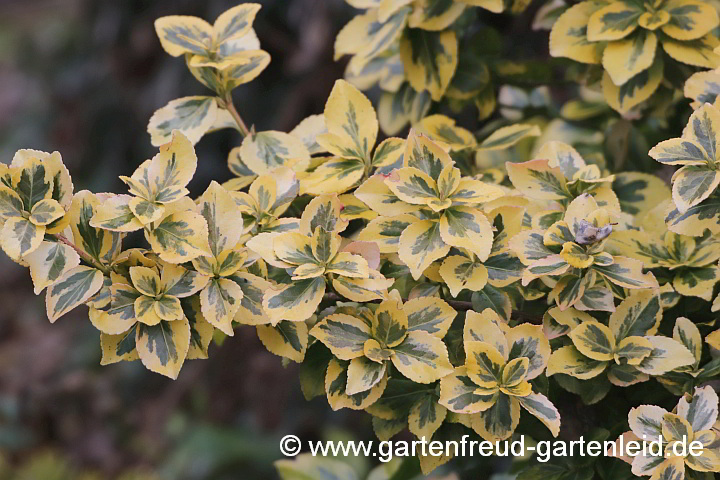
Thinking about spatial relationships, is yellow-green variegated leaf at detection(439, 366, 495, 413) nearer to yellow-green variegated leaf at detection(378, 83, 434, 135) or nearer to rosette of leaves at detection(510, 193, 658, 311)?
rosette of leaves at detection(510, 193, 658, 311)

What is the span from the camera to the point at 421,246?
72 cm

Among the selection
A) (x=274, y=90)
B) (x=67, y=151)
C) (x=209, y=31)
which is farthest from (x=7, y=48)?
(x=209, y=31)

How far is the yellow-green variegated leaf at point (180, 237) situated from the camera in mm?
676

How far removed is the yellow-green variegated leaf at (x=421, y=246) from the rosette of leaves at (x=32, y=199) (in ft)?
0.93

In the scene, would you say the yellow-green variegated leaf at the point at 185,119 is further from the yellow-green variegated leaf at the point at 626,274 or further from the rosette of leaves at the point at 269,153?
the yellow-green variegated leaf at the point at 626,274

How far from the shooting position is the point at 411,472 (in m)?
1.13

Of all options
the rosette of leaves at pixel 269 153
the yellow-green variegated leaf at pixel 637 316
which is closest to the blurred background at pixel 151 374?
the rosette of leaves at pixel 269 153

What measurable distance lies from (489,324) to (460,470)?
0.53 metres

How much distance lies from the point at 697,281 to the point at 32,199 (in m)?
0.62

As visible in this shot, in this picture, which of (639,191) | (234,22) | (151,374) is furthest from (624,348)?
(151,374)

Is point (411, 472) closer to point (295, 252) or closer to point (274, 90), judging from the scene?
point (295, 252)

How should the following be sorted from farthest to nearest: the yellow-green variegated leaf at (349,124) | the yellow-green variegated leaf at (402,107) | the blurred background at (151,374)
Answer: the blurred background at (151,374) < the yellow-green variegated leaf at (402,107) < the yellow-green variegated leaf at (349,124)

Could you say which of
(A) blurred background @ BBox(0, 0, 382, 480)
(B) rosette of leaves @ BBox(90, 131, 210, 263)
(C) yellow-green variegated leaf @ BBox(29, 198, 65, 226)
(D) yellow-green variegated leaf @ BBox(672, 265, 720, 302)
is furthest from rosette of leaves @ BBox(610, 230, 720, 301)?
(A) blurred background @ BBox(0, 0, 382, 480)

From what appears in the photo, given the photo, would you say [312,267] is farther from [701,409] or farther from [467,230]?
[701,409]
